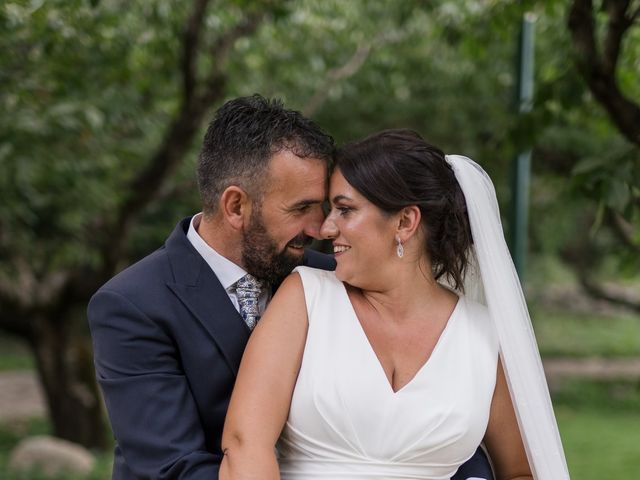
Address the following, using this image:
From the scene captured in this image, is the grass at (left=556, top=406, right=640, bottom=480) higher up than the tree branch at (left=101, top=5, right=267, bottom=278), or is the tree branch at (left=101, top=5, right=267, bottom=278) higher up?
the tree branch at (left=101, top=5, right=267, bottom=278)

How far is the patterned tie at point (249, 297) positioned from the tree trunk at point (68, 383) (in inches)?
254

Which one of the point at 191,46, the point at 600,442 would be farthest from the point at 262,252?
the point at 600,442

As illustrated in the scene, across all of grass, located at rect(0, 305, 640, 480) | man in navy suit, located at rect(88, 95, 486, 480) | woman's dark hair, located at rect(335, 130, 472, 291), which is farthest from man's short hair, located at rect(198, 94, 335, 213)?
grass, located at rect(0, 305, 640, 480)

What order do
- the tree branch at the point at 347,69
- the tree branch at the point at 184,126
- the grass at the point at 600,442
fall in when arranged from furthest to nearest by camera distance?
the grass at the point at 600,442 < the tree branch at the point at 347,69 < the tree branch at the point at 184,126

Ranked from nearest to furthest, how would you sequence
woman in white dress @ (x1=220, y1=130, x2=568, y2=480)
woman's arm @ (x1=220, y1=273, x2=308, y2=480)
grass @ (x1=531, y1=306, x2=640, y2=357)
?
woman's arm @ (x1=220, y1=273, x2=308, y2=480)
woman in white dress @ (x1=220, y1=130, x2=568, y2=480)
grass @ (x1=531, y1=306, x2=640, y2=357)

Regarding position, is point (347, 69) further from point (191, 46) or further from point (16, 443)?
point (16, 443)

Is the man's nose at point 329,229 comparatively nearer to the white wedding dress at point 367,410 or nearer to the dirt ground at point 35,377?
the white wedding dress at point 367,410

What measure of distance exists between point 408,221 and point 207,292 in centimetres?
57

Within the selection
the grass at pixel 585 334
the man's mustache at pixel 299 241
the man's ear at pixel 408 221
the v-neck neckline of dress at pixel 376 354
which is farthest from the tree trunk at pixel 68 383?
the grass at pixel 585 334

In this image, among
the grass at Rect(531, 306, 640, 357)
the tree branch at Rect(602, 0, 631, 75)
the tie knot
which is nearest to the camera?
the tie knot

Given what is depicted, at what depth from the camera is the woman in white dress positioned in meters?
2.57

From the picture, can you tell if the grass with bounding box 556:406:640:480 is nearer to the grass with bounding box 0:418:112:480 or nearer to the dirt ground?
the dirt ground

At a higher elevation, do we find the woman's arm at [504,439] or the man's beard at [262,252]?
the man's beard at [262,252]

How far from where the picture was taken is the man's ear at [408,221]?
8.74 feet
